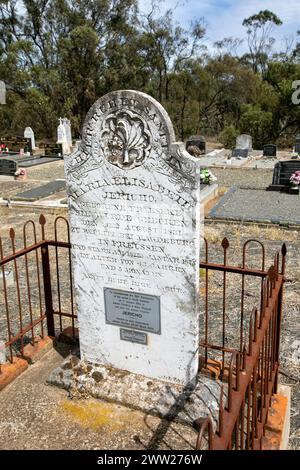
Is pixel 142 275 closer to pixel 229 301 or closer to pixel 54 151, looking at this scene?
pixel 229 301

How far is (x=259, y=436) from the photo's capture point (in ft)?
8.09

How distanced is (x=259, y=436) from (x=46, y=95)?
3174cm

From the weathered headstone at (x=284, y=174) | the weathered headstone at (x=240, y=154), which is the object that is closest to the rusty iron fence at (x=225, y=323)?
the weathered headstone at (x=284, y=174)

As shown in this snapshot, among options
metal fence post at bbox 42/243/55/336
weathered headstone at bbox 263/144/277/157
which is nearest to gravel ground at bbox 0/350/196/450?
metal fence post at bbox 42/243/55/336

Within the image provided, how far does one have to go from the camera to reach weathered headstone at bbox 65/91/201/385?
2740mm

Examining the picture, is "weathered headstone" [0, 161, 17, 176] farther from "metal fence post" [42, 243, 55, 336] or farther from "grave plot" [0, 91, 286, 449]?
"grave plot" [0, 91, 286, 449]

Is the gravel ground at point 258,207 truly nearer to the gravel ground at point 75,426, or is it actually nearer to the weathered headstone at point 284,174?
the weathered headstone at point 284,174

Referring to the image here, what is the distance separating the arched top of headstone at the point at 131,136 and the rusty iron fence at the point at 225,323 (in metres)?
0.87

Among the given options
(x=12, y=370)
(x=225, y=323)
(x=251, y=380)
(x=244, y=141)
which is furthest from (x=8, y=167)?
(x=251, y=380)

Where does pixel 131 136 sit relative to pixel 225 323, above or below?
above

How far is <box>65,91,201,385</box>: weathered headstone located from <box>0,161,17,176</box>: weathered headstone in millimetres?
12910

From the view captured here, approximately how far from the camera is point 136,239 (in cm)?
298

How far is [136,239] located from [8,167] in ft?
44.4

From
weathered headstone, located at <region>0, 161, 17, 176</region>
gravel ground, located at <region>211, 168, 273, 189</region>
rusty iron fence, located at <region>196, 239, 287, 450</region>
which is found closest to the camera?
rusty iron fence, located at <region>196, 239, 287, 450</region>
